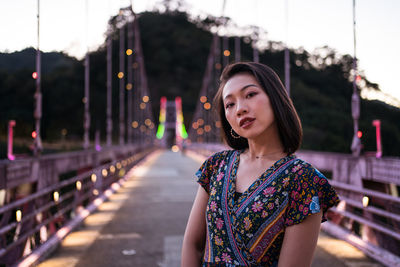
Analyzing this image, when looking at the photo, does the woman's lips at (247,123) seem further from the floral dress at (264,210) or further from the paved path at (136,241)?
the paved path at (136,241)

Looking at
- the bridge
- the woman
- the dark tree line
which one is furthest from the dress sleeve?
the dark tree line

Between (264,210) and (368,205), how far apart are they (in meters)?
3.06

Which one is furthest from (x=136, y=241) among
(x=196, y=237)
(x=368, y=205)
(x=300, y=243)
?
(x=300, y=243)

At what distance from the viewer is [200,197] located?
4.59 ft

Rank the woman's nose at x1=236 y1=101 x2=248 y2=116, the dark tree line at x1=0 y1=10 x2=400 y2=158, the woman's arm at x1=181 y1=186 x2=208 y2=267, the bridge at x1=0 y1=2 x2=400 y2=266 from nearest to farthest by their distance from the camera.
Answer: the woman's nose at x1=236 y1=101 x2=248 y2=116 < the woman's arm at x1=181 y1=186 x2=208 y2=267 < the bridge at x1=0 y1=2 x2=400 y2=266 < the dark tree line at x1=0 y1=10 x2=400 y2=158

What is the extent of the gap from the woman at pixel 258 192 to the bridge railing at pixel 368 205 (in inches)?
89.3

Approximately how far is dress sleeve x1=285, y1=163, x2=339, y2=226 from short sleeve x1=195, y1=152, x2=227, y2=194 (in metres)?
0.31

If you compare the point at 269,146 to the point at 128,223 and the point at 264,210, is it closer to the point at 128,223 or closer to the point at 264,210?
the point at 264,210

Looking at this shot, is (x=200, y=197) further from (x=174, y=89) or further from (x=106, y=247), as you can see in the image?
(x=174, y=89)

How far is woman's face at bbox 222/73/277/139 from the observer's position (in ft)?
4.06

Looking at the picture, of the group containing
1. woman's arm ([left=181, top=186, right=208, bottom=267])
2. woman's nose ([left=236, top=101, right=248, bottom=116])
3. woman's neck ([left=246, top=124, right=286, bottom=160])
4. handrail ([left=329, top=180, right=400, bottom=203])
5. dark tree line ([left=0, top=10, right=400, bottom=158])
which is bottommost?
handrail ([left=329, top=180, right=400, bottom=203])

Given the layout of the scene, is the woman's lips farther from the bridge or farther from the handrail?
the handrail

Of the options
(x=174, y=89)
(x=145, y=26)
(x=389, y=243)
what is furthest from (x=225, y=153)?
(x=174, y=89)

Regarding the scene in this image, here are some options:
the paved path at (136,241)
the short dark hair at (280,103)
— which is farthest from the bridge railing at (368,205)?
the short dark hair at (280,103)
